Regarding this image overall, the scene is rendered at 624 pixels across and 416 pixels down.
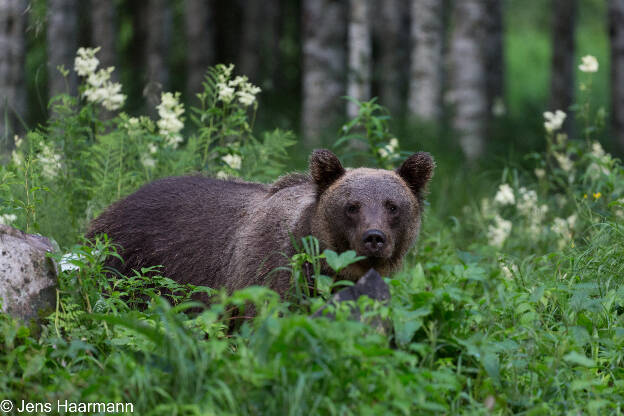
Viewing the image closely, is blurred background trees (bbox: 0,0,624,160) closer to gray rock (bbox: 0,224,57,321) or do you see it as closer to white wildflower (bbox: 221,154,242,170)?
white wildflower (bbox: 221,154,242,170)

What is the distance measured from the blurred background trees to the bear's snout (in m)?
3.14

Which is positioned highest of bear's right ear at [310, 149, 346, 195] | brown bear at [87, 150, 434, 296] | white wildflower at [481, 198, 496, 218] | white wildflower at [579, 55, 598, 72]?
white wildflower at [579, 55, 598, 72]

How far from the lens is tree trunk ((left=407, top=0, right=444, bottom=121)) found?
1320 cm

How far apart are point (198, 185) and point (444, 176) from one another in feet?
13.2

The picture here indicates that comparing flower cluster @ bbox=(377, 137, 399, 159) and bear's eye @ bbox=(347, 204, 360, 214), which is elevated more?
bear's eye @ bbox=(347, 204, 360, 214)

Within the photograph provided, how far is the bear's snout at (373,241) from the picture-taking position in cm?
446

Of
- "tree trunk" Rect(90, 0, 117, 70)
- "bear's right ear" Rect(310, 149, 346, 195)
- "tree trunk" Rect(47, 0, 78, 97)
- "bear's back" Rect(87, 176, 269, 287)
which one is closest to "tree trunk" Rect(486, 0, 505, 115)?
"tree trunk" Rect(90, 0, 117, 70)

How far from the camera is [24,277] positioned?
3.96m

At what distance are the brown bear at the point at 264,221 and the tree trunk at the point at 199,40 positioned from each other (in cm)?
1138

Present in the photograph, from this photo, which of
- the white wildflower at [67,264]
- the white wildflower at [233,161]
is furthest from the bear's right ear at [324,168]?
the white wildflower at [233,161]

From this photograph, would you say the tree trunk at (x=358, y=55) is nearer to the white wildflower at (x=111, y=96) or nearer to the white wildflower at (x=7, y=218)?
the white wildflower at (x=111, y=96)

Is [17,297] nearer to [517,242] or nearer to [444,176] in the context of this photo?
[517,242]

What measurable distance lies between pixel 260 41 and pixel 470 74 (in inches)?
365

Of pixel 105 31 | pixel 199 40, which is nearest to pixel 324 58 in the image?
pixel 105 31
